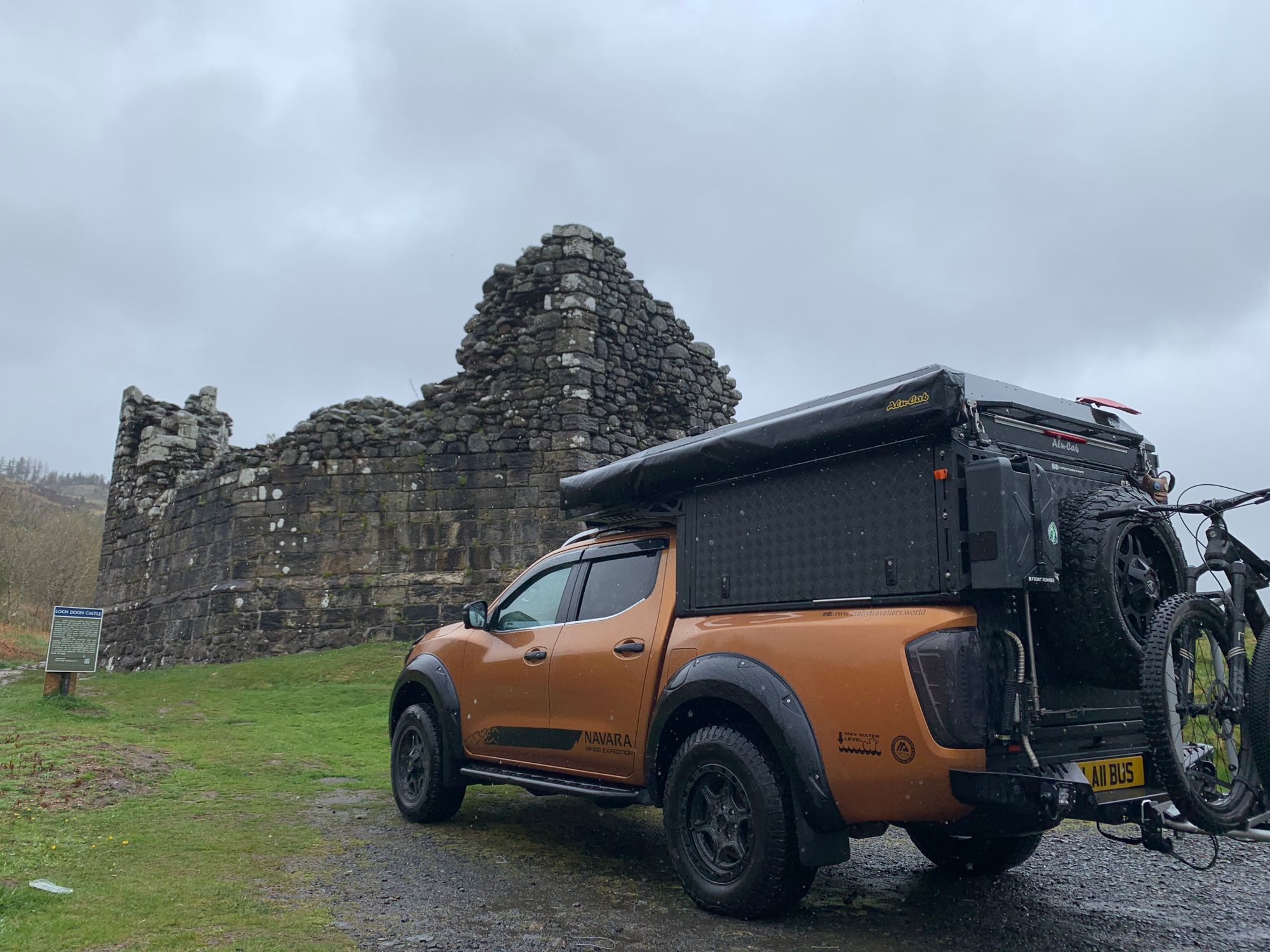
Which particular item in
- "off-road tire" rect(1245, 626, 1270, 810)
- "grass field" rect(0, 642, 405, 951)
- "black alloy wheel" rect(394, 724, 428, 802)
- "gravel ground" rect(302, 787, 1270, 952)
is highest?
"off-road tire" rect(1245, 626, 1270, 810)

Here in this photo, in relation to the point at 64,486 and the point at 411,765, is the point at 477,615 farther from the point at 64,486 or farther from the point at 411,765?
the point at 64,486

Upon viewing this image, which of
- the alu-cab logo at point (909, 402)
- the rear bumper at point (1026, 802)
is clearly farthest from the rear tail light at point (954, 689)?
the alu-cab logo at point (909, 402)

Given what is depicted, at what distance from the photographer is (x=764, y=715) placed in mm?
4398

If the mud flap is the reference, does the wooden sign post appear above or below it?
above

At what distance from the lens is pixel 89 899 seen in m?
4.47

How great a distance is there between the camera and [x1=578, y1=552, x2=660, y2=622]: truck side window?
18.5 feet

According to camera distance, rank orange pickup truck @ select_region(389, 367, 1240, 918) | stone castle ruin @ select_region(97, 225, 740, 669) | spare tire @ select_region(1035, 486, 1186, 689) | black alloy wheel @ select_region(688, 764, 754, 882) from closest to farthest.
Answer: orange pickup truck @ select_region(389, 367, 1240, 918) → spare tire @ select_region(1035, 486, 1186, 689) → black alloy wheel @ select_region(688, 764, 754, 882) → stone castle ruin @ select_region(97, 225, 740, 669)

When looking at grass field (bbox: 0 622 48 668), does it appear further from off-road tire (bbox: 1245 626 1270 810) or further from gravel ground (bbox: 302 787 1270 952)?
off-road tire (bbox: 1245 626 1270 810)

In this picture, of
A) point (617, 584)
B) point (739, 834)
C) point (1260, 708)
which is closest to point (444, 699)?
point (617, 584)

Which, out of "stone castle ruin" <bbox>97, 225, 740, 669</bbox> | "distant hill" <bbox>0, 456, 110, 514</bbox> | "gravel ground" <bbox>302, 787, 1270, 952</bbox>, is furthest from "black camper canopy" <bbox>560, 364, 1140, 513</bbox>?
"distant hill" <bbox>0, 456, 110, 514</bbox>

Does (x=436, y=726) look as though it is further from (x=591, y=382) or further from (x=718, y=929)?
(x=591, y=382)

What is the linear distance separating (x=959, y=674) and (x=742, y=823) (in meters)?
1.30

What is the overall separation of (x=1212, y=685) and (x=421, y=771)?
4.82 m

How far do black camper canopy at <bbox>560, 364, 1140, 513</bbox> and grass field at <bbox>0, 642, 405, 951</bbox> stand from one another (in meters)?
2.76
